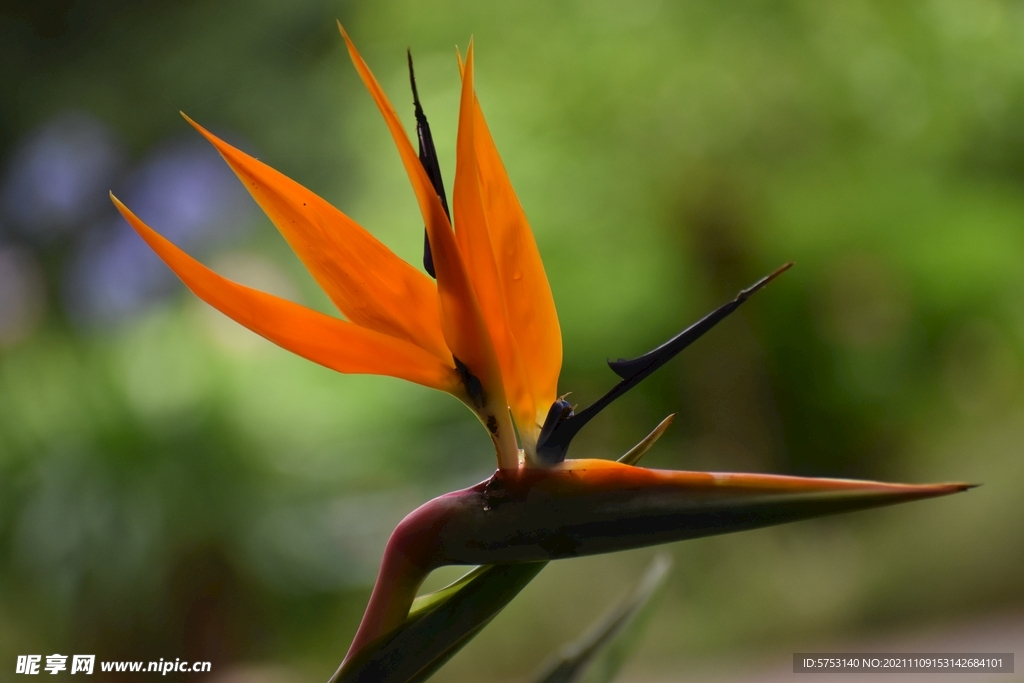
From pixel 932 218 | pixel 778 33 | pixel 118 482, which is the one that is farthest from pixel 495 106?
pixel 118 482

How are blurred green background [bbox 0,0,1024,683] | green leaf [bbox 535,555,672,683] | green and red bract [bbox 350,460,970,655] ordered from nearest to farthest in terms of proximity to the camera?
green and red bract [bbox 350,460,970,655] < green leaf [bbox 535,555,672,683] < blurred green background [bbox 0,0,1024,683]

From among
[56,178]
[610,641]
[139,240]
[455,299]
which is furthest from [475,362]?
[56,178]

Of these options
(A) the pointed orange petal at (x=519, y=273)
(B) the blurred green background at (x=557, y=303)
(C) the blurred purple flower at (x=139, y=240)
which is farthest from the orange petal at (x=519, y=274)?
(C) the blurred purple flower at (x=139, y=240)

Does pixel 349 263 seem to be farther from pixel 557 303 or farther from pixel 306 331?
pixel 557 303

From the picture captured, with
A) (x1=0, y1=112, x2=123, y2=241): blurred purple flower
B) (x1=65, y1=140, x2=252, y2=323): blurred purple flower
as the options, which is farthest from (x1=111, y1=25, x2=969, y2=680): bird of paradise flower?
(x1=0, y1=112, x2=123, y2=241): blurred purple flower

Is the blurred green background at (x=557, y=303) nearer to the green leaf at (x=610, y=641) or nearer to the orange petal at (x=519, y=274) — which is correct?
the green leaf at (x=610, y=641)

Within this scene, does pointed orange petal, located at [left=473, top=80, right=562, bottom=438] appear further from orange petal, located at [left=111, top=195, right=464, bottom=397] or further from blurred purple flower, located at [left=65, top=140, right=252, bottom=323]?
blurred purple flower, located at [left=65, top=140, right=252, bottom=323]

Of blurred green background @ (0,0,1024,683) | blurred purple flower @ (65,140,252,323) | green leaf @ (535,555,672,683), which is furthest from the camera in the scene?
blurred purple flower @ (65,140,252,323)
